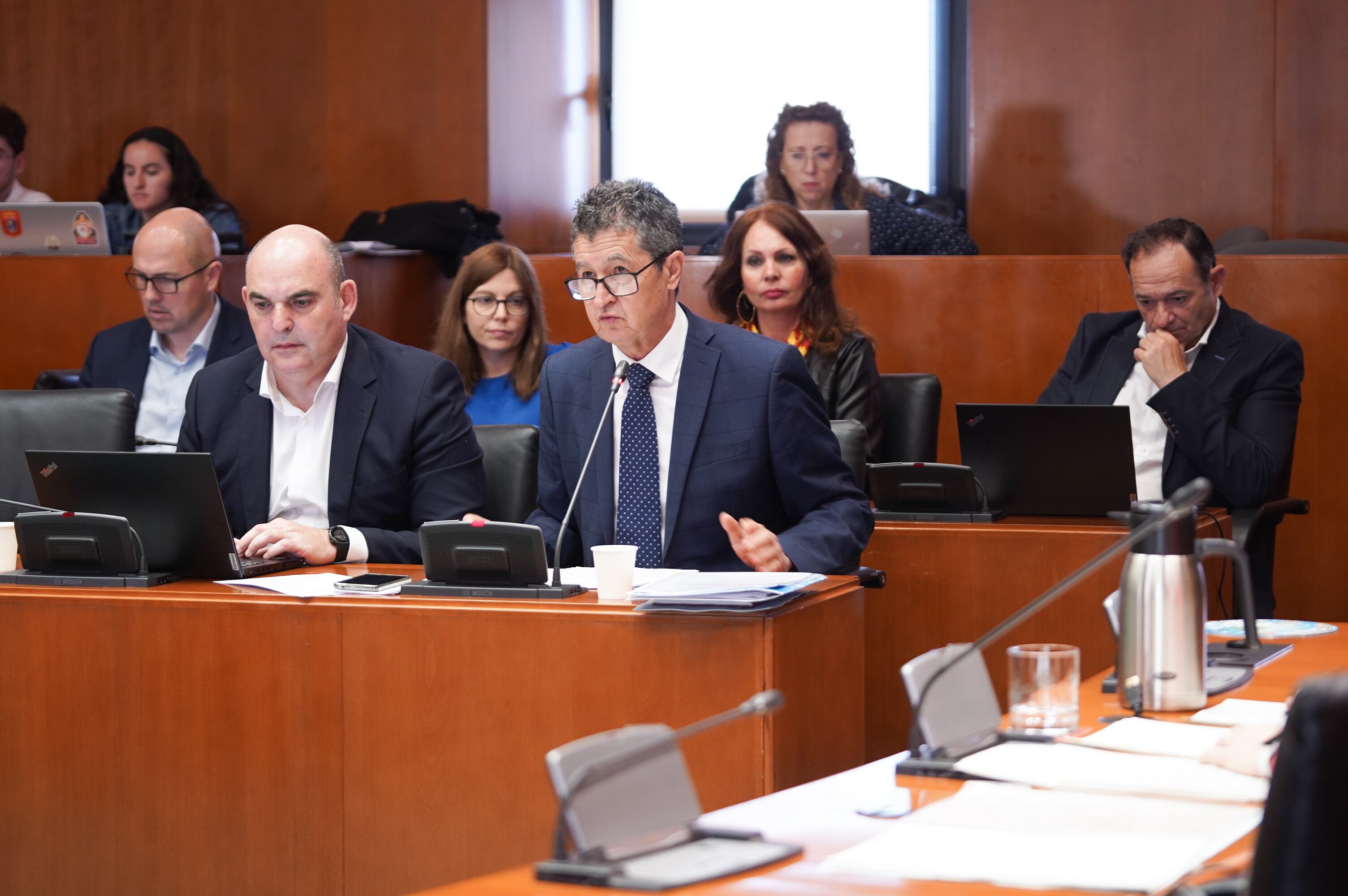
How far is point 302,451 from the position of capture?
9.66ft

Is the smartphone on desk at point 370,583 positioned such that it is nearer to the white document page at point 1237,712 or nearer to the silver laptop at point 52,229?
the white document page at point 1237,712

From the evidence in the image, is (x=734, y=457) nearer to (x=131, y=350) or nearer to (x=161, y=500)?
(x=161, y=500)

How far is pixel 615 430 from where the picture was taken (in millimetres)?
2715

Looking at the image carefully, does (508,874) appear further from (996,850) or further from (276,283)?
(276,283)

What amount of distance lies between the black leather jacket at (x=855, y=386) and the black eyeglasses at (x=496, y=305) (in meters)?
0.79

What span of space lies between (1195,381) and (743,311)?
3.94 feet

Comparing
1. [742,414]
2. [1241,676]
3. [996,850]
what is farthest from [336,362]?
[996,850]

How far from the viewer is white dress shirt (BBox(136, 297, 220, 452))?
4.13 meters

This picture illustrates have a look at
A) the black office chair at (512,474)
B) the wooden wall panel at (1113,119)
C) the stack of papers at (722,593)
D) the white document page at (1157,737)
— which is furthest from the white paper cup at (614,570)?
the wooden wall panel at (1113,119)

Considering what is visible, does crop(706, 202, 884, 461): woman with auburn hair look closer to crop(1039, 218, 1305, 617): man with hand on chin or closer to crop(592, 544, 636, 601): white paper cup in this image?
crop(1039, 218, 1305, 617): man with hand on chin

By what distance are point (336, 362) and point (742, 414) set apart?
33.2 inches

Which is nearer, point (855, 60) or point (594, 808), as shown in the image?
point (594, 808)

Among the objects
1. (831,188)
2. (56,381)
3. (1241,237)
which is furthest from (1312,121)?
(56,381)

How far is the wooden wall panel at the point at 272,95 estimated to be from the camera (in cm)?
598
